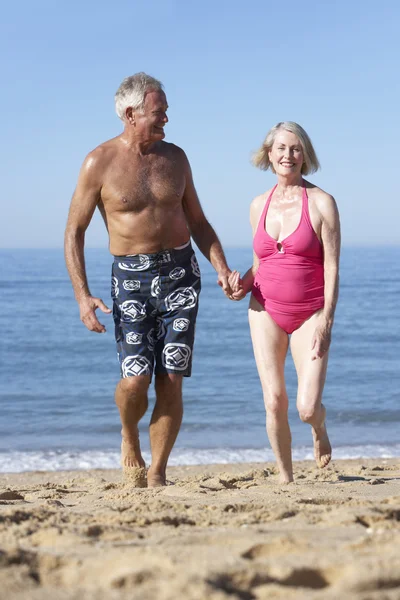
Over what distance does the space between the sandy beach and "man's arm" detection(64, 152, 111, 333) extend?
160 centimetres

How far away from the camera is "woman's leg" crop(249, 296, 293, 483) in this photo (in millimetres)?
5078

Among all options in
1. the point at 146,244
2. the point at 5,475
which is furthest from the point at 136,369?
the point at 5,475

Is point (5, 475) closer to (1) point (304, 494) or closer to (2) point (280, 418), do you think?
(2) point (280, 418)

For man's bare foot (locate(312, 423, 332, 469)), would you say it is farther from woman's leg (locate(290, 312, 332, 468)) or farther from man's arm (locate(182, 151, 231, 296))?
man's arm (locate(182, 151, 231, 296))

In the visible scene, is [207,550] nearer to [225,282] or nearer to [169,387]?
[169,387]

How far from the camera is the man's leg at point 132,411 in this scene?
5047 millimetres

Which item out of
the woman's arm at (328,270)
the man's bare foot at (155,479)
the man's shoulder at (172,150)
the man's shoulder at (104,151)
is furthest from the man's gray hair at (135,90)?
the man's bare foot at (155,479)

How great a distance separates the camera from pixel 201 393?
13.8 meters

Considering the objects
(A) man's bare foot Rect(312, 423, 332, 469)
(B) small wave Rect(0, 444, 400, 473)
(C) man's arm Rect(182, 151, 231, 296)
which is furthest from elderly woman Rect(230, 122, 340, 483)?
(B) small wave Rect(0, 444, 400, 473)

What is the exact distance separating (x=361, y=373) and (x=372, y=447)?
621cm

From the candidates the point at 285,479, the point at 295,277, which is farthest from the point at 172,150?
the point at 285,479

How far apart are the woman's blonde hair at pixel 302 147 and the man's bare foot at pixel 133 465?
200 cm

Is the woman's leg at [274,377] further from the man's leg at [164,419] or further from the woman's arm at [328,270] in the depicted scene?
the man's leg at [164,419]

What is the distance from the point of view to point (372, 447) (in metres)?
9.73
